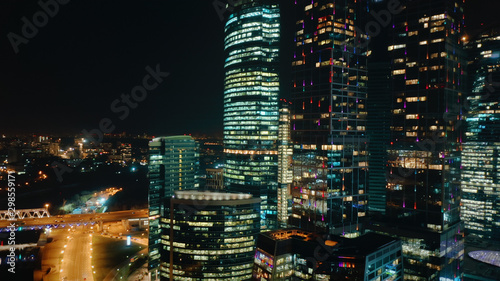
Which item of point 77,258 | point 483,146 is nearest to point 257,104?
point 77,258

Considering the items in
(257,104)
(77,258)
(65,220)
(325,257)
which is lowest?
(77,258)

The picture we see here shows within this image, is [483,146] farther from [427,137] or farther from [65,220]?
[65,220]

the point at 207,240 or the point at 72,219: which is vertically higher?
the point at 207,240

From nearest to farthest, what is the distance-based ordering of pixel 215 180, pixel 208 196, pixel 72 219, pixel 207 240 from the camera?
pixel 207 240 → pixel 208 196 → pixel 72 219 → pixel 215 180

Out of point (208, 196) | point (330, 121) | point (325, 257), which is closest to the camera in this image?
point (325, 257)

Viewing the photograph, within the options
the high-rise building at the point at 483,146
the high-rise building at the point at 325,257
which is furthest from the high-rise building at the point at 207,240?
the high-rise building at the point at 483,146

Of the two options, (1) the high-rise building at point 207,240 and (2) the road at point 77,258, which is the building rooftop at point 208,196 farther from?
(2) the road at point 77,258
